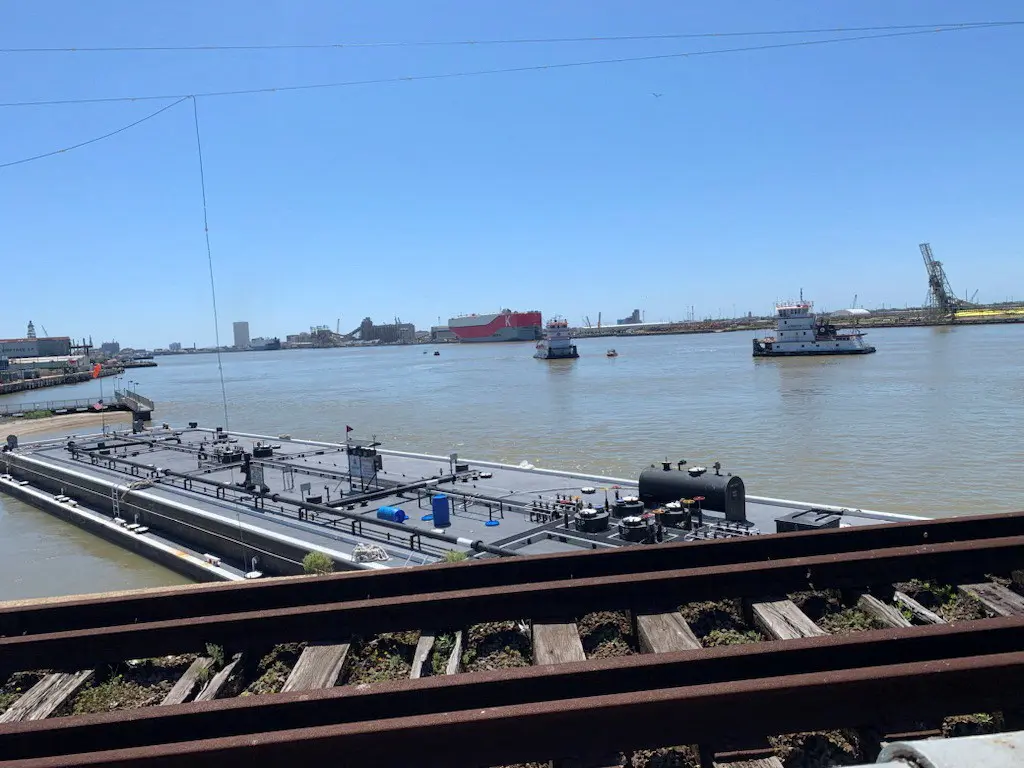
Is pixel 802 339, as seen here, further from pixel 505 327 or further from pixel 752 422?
pixel 505 327

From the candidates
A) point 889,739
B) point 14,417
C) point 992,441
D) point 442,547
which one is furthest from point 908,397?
point 14,417

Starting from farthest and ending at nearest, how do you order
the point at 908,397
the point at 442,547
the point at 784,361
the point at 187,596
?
the point at 784,361 < the point at 908,397 < the point at 442,547 < the point at 187,596

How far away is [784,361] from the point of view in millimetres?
70250

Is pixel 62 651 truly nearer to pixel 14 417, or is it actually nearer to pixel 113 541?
pixel 113 541

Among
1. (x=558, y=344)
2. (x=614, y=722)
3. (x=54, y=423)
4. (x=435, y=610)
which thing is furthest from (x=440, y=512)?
(x=558, y=344)

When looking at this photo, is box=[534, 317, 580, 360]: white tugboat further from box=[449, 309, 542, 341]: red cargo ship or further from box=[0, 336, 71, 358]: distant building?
box=[0, 336, 71, 358]: distant building

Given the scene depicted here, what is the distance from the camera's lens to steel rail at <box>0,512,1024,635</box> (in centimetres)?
319

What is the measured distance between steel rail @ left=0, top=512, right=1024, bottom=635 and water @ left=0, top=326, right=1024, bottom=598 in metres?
14.1

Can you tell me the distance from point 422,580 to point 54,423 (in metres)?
59.8

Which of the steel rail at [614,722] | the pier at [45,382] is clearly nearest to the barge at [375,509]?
the steel rail at [614,722]

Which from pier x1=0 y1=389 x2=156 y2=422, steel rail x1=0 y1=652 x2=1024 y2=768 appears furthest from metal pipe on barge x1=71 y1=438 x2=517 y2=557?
pier x1=0 y1=389 x2=156 y2=422

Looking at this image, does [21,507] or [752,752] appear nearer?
[752,752]

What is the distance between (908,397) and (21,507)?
131ft

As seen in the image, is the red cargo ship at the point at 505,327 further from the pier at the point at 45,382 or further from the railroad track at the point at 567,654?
the railroad track at the point at 567,654
